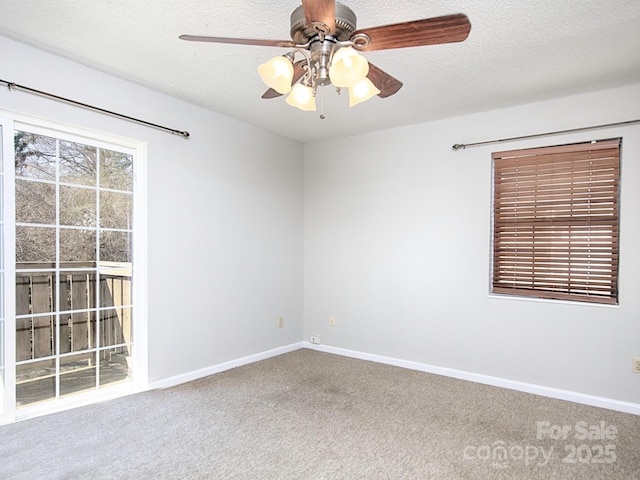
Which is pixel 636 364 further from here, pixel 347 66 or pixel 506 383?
pixel 347 66

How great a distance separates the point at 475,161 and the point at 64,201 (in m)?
3.40

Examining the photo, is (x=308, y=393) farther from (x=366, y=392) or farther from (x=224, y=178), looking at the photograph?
(x=224, y=178)

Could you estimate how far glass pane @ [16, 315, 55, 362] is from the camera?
8.51 feet

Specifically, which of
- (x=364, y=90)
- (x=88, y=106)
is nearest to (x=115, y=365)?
(x=88, y=106)

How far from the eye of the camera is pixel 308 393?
322 cm

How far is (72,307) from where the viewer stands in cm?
286

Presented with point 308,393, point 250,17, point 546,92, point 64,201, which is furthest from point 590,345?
point 64,201

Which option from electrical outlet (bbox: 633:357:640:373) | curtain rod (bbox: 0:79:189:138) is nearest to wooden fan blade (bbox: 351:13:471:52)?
curtain rod (bbox: 0:79:189:138)

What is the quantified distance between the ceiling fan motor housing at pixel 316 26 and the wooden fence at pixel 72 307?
7.61ft

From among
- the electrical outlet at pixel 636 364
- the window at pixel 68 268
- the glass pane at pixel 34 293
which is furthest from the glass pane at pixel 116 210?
the electrical outlet at pixel 636 364

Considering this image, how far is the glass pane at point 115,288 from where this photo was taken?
3.03m

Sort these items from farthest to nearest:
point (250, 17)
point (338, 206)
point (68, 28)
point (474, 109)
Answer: point (338, 206)
point (474, 109)
point (68, 28)
point (250, 17)

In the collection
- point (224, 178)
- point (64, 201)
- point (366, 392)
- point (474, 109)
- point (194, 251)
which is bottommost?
point (366, 392)

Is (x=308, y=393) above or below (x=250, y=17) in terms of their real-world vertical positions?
below
